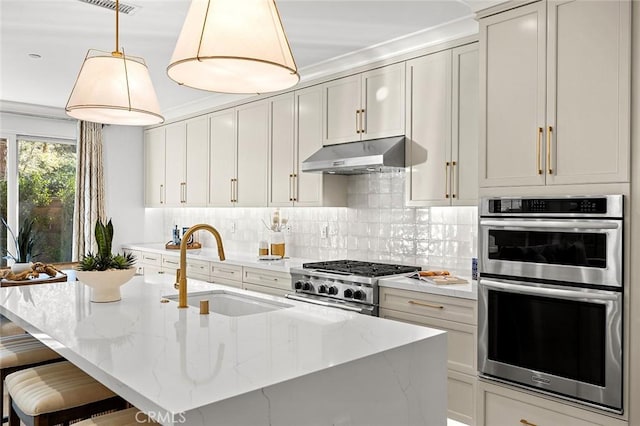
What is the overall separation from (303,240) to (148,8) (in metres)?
2.54

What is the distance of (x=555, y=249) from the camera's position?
2447 millimetres

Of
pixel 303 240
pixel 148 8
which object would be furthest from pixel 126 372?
pixel 303 240

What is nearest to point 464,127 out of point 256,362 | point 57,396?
point 256,362

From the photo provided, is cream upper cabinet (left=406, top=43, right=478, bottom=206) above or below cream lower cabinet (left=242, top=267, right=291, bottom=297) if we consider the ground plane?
above

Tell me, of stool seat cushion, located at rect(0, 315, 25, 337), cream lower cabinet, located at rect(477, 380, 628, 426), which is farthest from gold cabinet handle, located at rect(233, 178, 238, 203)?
cream lower cabinet, located at rect(477, 380, 628, 426)

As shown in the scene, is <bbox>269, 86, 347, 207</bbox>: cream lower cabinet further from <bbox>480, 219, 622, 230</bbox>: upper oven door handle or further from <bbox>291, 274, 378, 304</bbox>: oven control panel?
<bbox>480, 219, 622, 230</bbox>: upper oven door handle

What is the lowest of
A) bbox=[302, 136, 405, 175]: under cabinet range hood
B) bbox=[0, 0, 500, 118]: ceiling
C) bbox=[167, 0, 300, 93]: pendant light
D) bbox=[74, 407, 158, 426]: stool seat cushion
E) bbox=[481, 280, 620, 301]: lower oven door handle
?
bbox=[74, 407, 158, 426]: stool seat cushion

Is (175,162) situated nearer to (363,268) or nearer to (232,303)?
(363,268)

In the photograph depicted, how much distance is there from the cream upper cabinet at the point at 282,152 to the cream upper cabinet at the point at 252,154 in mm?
100

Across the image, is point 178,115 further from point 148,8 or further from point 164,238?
point 148,8

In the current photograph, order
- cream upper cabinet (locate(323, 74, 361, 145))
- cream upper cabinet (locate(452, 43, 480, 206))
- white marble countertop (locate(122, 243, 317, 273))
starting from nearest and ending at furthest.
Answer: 1. cream upper cabinet (locate(452, 43, 480, 206))
2. cream upper cabinet (locate(323, 74, 361, 145))
3. white marble countertop (locate(122, 243, 317, 273))

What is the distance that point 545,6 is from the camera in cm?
251

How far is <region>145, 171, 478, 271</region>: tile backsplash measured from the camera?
364cm

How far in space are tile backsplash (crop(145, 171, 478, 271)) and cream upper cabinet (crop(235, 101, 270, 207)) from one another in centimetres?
35
